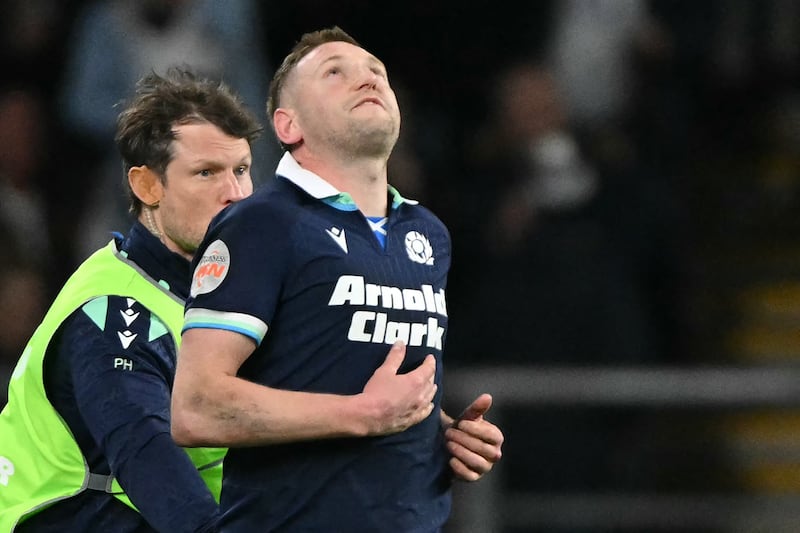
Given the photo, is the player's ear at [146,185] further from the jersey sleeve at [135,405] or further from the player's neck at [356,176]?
the player's neck at [356,176]

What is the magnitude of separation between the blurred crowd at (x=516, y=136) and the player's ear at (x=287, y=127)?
372cm

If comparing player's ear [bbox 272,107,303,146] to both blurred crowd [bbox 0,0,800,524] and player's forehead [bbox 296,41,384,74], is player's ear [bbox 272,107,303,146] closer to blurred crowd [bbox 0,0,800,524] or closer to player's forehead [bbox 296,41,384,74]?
player's forehead [bbox 296,41,384,74]

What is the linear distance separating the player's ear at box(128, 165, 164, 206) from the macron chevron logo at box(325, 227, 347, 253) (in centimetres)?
86

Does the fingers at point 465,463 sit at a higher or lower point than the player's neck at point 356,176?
lower

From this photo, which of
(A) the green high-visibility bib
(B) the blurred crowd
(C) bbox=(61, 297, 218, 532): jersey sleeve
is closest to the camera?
(C) bbox=(61, 297, 218, 532): jersey sleeve

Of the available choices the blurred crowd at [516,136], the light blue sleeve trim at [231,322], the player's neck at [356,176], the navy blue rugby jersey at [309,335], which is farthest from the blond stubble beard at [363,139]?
the blurred crowd at [516,136]

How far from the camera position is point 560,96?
840cm

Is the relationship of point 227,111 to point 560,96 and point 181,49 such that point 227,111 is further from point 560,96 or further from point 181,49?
point 560,96

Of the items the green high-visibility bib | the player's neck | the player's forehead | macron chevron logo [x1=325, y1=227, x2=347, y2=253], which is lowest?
the green high-visibility bib

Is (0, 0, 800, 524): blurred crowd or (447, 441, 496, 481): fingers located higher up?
(0, 0, 800, 524): blurred crowd

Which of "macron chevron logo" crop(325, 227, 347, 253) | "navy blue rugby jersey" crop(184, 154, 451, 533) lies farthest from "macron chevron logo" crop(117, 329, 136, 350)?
"macron chevron logo" crop(325, 227, 347, 253)

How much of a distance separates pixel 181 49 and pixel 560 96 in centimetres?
212

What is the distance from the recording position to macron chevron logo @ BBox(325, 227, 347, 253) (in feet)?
11.2

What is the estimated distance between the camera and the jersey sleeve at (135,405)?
3531 mm
